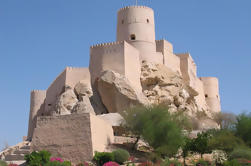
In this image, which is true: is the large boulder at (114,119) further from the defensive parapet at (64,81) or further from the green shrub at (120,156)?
the defensive parapet at (64,81)

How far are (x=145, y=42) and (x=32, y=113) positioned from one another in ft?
38.0

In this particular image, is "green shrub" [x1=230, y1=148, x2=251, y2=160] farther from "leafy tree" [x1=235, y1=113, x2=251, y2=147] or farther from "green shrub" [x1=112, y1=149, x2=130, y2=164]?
"green shrub" [x1=112, y1=149, x2=130, y2=164]

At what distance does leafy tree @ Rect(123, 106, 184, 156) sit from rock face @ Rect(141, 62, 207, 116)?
7.52 meters

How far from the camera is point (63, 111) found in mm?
28578

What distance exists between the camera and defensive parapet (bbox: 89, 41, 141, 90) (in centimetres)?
2853

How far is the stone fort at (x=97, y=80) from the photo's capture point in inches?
766

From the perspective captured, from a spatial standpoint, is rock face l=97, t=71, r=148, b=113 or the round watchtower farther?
the round watchtower

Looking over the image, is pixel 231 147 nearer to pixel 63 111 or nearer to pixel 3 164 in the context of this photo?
pixel 3 164

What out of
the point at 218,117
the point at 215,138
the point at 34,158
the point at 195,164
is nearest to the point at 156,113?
the point at 215,138

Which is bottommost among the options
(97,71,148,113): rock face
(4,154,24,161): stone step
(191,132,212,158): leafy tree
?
(4,154,24,161): stone step

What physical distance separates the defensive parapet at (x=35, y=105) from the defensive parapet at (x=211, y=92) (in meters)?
17.0

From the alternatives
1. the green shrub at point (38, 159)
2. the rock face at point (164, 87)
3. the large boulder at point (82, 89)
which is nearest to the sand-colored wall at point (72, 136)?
the green shrub at point (38, 159)

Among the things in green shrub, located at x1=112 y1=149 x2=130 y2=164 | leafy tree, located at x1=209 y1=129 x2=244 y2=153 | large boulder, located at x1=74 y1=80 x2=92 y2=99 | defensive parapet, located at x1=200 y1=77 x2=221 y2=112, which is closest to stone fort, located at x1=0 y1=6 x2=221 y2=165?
large boulder, located at x1=74 y1=80 x2=92 y2=99

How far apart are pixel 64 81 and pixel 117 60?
4858 millimetres
